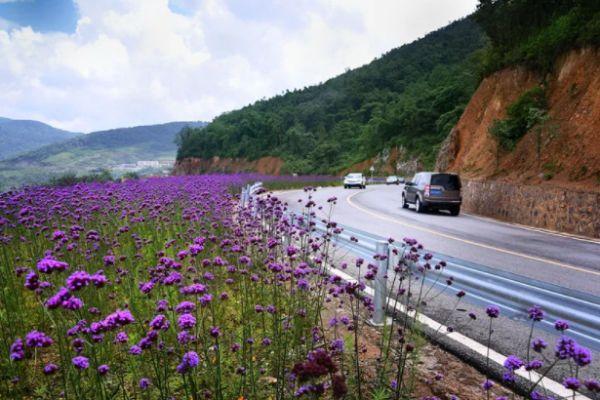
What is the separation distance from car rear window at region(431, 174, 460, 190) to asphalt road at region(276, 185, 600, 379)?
7.71ft

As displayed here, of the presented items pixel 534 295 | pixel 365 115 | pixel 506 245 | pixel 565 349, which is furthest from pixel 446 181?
pixel 365 115

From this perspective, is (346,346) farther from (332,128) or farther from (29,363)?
(332,128)

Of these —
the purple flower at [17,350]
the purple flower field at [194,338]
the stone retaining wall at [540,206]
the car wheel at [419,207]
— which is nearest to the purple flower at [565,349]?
the purple flower field at [194,338]

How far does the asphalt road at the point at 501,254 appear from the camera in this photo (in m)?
5.03

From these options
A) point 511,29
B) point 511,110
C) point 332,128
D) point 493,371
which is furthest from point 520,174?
point 332,128

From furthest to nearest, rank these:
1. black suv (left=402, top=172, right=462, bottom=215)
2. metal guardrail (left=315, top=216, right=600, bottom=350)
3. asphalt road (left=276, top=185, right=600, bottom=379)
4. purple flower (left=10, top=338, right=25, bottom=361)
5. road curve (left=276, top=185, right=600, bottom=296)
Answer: black suv (left=402, top=172, right=462, bottom=215)
road curve (left=276, top=185, right=600, bottom=296)
asphalt road (left=276, top=185, right=600, bottom=379)
metal guardrail (left=315, top=216, right=600, bottom=350)
purple flower (left=10, top=338, right=25, bottom=361)

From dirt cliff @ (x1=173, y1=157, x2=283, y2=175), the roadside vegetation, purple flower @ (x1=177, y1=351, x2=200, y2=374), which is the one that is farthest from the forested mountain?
purple flower @ (x1=177, y1=351, x2=200, y2=374)

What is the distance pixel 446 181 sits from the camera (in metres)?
18.5

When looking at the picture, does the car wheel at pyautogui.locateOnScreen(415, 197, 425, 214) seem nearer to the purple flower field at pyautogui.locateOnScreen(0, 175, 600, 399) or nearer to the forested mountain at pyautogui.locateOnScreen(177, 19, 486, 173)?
the purple flower field at pyautogui.locateOnScreen(0, 175, 600, 399)

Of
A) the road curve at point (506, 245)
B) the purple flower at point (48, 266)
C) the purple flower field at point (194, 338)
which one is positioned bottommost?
the road curve at point (506, 245)

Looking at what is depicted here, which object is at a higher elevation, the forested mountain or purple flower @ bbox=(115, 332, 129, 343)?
the forested mountain

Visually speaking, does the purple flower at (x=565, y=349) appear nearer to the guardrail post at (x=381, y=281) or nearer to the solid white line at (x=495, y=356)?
the solid white line at (x=495, y=356)

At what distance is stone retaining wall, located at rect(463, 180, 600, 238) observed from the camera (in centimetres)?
1344

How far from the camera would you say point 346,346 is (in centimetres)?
443
